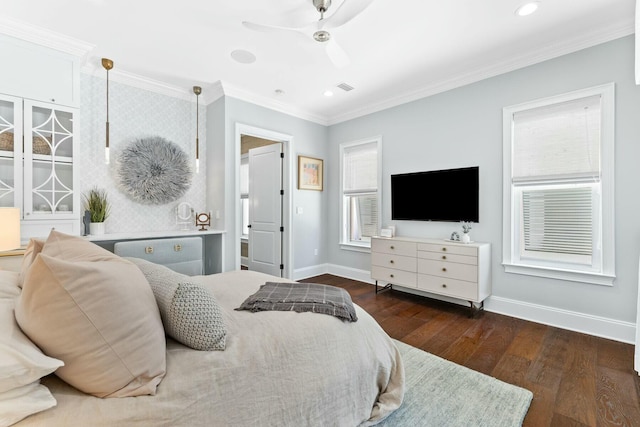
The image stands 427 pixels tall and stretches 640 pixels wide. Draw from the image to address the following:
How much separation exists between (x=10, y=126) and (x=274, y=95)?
9.19ft

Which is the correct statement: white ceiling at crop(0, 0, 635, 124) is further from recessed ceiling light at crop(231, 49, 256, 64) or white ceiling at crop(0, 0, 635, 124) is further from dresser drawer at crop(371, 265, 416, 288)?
dresser drawer at crop(371, 265, 416, 288)

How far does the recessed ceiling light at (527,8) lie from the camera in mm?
2303

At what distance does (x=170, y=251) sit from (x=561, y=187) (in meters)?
4.29

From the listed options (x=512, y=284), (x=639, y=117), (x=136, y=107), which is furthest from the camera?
(x=136, y=107)

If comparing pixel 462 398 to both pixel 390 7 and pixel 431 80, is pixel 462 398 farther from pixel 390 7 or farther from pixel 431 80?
pixel 431 80

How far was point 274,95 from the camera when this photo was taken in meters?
4.15

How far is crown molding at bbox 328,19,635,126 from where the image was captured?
102 inches

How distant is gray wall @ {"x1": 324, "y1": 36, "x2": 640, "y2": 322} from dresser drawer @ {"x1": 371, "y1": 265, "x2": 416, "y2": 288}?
24.2 inches

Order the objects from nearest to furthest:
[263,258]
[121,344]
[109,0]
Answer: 1. [121,344]
2. [109,0]
3. [263,258]

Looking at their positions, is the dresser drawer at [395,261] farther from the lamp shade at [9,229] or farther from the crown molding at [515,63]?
the lamp shade at [9,229]

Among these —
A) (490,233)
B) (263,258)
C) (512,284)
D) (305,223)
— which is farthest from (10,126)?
(512,284)

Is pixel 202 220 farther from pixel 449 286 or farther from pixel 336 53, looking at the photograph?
pixel 449 286

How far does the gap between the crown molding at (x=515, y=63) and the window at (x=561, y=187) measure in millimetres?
436

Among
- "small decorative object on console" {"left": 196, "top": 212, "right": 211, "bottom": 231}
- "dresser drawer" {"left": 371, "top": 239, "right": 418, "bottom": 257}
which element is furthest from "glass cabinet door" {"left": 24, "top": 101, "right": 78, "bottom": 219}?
"dresser drawer" {"left": 371, "top": 239, "right": 418, "bottom": 257}
